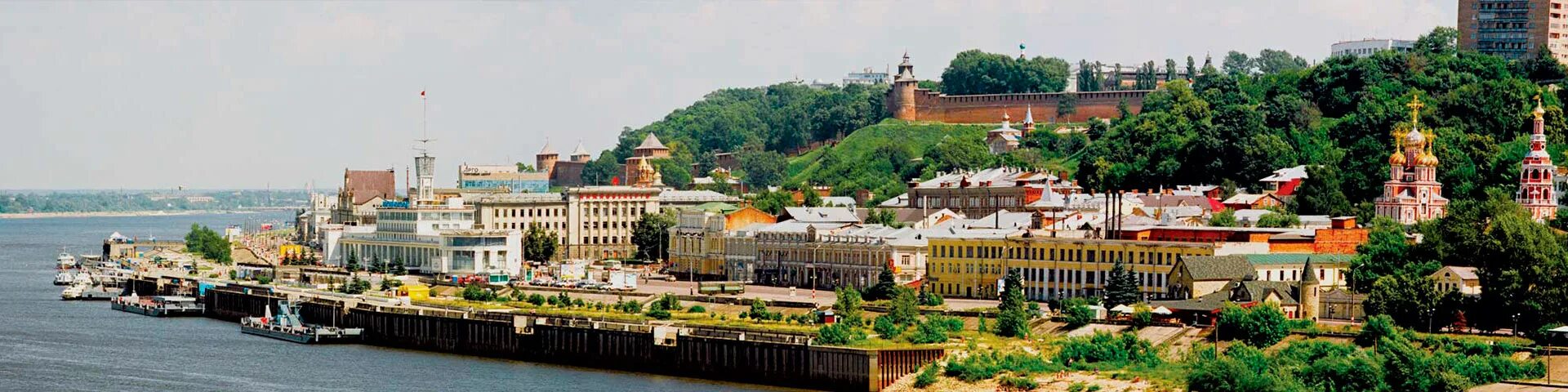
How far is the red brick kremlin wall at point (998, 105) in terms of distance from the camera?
186 m

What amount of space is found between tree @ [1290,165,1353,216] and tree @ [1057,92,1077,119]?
67.6m

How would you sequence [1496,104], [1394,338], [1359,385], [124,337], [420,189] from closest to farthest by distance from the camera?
[1359,385]
[1394,338]
[124,337]
[1496,104]
[420,189]

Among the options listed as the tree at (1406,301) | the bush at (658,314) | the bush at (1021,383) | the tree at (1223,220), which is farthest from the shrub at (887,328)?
the tree at (1223,220)

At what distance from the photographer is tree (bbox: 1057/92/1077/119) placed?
188 meters

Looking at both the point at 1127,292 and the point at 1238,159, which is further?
the point at 1238,159

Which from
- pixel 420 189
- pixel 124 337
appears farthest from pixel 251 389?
pixel 420 189

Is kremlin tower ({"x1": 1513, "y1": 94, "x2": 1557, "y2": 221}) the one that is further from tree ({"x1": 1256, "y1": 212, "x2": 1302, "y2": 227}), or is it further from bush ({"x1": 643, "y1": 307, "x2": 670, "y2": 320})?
bush ({"x1": 643, "y1": 307, "x2": 670, "y2": 320})

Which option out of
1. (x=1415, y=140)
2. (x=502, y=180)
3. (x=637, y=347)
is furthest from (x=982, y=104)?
(x=637, y=347)

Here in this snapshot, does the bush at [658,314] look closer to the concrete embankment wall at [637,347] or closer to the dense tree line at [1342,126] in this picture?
the concrete embankment wall at [637,347]

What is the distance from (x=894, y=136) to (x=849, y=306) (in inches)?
3858

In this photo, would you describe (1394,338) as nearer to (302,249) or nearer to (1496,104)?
(1496,104)

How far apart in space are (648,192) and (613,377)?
71615 millimetres

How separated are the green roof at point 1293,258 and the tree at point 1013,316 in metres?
9.26

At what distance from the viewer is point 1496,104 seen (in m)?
129
